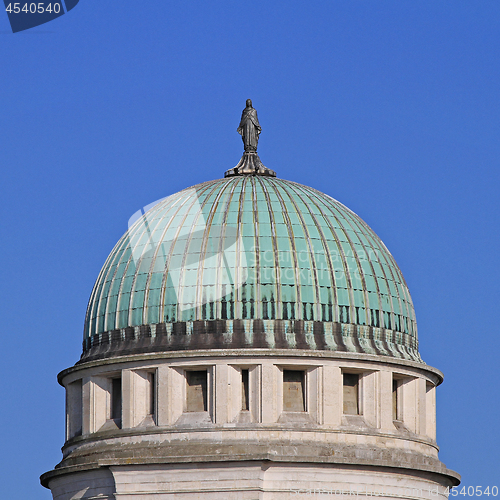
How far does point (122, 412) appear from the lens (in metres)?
75.4

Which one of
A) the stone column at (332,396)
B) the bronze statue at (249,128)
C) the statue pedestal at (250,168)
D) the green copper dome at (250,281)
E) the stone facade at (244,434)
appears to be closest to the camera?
the stone facade at (244,434)

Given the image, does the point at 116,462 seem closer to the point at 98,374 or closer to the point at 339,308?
the point at 98,374

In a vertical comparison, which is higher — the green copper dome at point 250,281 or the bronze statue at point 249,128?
the bronze statue at point 249,128

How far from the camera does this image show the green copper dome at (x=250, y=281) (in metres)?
75.3

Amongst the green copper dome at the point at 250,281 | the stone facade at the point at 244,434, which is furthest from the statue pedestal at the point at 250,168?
the stone facade at the point at 244,434

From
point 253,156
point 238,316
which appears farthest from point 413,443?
point 253,156

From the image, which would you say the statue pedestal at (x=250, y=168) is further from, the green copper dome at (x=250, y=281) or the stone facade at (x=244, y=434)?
the stone facade at (x=244, y=434)

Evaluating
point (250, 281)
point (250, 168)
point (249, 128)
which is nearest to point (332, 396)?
point (250, 281)

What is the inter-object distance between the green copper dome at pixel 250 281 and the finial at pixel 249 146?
1.71 meters

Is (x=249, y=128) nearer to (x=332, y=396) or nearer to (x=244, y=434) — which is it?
(x=332, y=396)

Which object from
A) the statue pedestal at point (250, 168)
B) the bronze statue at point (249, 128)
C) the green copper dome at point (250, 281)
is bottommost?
the green copper dome at point (250, 281)

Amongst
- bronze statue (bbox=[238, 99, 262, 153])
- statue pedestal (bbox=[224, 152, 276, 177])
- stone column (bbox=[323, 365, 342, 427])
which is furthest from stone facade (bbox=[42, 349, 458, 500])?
bronze statue (bbox=[238, 99, 262, 153])

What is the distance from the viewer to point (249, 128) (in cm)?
8238

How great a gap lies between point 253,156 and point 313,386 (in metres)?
12.8
